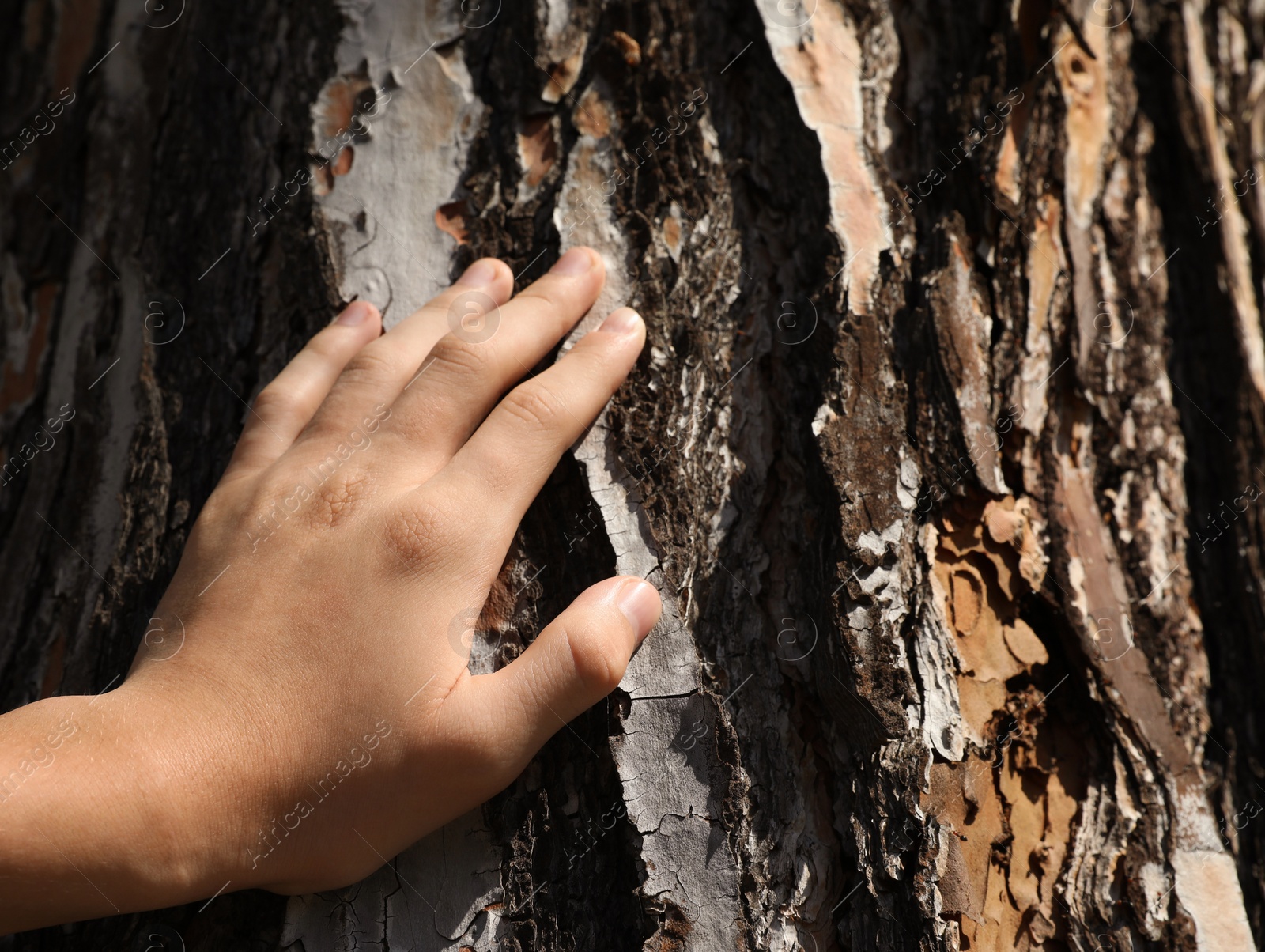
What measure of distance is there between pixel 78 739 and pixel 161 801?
0.41 ft

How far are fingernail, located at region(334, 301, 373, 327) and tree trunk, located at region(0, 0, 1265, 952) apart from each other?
42 millimetres

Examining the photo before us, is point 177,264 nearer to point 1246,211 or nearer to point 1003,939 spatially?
point 1003,939

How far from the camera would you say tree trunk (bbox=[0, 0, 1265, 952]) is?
105 cm

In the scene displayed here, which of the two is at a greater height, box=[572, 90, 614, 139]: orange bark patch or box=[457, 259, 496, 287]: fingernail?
box=[572, 90, 614, 139]: orange bark patch

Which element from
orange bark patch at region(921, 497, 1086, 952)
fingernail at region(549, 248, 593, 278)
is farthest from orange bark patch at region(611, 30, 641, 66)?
orange bark patch at region(921, 497, 1086, 952)

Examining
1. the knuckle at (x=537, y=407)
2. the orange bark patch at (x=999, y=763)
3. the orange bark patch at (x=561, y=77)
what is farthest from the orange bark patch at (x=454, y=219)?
the orange bark patch at (x=999, y=763)

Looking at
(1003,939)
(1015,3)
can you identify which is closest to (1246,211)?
(1015,3)

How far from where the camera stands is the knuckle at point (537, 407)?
1.09 metres

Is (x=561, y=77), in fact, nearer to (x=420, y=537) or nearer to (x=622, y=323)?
(x=622, y=323)

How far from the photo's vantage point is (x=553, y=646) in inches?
39.4


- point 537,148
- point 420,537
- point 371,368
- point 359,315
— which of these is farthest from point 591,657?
point 537,148

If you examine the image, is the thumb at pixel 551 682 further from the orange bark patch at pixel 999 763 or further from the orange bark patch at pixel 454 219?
the orange bark patch at pixel 454 219

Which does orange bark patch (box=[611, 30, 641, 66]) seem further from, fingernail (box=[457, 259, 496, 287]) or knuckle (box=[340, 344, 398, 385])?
knuckle (box=[340, 344, 398, 385])

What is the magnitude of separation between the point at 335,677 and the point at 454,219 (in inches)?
28.3
